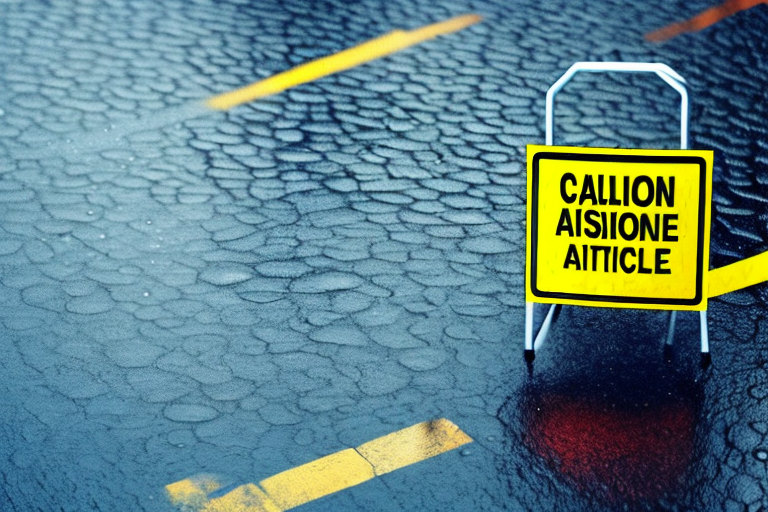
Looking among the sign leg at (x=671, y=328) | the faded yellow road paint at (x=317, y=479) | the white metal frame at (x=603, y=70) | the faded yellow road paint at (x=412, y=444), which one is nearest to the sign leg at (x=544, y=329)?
the white metal frame at (x=603, y=70)

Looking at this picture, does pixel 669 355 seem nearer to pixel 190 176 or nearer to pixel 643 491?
pixel 643 491

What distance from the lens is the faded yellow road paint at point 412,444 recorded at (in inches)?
182

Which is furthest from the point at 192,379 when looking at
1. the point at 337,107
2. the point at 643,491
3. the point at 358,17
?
the point at 358,17

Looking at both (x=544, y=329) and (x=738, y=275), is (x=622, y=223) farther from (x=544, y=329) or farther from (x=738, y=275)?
(x=738, y=275)

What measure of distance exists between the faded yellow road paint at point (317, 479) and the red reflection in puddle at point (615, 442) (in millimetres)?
749

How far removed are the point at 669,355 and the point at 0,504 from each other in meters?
3.09

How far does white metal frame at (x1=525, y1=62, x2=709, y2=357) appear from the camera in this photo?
5.04 m

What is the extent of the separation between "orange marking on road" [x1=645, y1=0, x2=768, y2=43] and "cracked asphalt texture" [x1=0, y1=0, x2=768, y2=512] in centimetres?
13

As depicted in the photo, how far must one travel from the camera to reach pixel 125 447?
4.71 meters

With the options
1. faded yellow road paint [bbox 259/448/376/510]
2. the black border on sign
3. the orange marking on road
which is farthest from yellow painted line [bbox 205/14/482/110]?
faded yellow road paint [bbox 259/448/376/510]

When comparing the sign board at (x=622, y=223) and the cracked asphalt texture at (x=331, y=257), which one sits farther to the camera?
the sign board at (x=622, y=223)

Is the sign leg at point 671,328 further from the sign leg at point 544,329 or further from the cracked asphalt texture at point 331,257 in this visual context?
the sign leg at point 544,329

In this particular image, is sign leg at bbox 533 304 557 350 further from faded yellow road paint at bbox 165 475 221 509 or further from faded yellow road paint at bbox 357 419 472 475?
faded yellow road paint at bbox 165 475 221 509

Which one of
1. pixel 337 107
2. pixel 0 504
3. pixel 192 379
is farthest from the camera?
pixel 337 107
